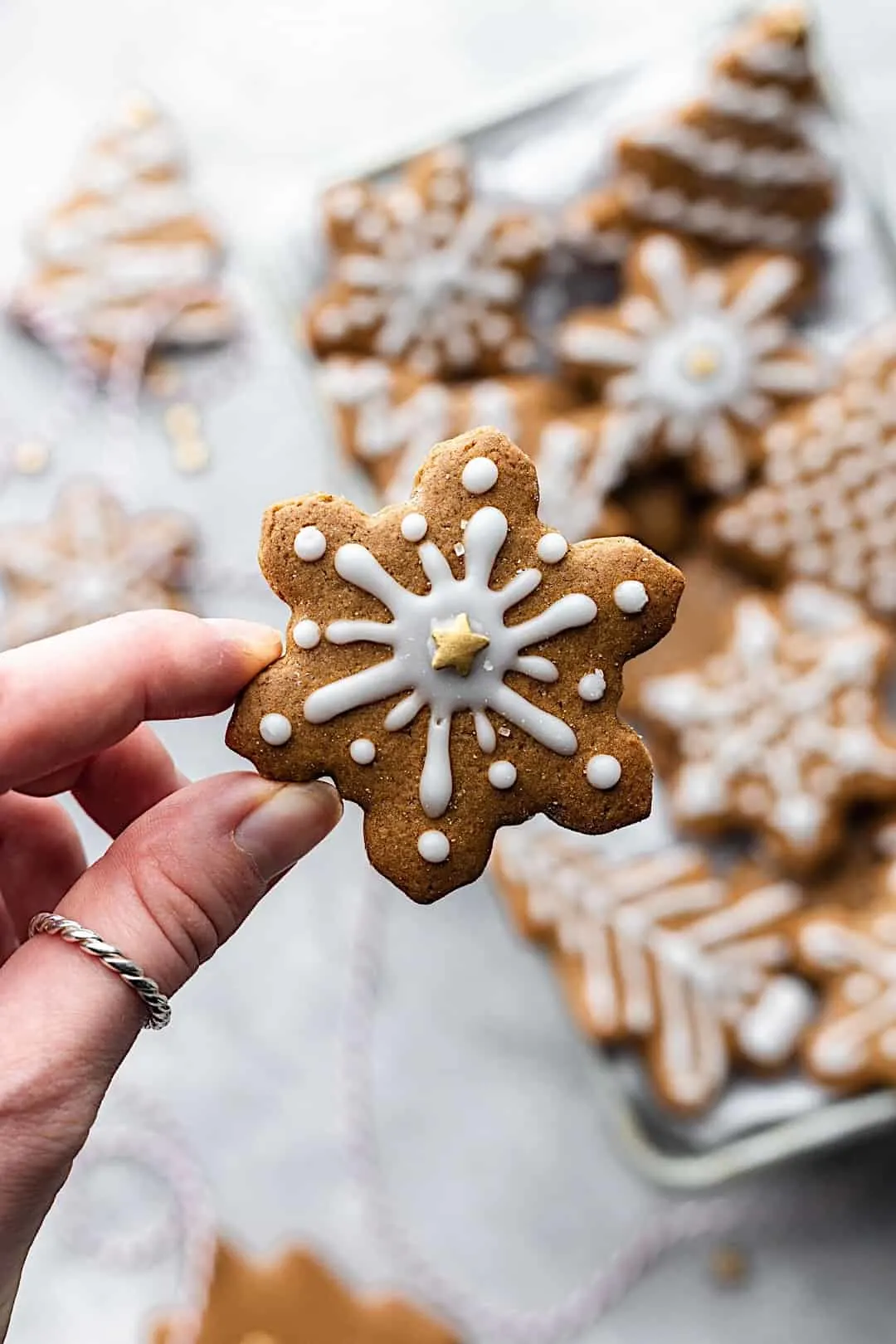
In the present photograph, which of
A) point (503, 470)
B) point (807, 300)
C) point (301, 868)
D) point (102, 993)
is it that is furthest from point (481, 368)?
point (102, 993)

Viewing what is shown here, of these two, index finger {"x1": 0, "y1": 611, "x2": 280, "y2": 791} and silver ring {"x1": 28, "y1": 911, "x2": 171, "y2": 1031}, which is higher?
index finger {"x1": 0, "y1": 611, "x2": 280, "y2": 791}

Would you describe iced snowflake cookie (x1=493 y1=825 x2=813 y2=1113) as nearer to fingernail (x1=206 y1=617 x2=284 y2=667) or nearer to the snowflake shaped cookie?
the snowflake shaped cookie

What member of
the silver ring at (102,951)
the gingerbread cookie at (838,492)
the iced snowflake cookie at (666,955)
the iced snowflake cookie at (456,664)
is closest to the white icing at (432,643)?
the iced snowflake cookie at (456,664)

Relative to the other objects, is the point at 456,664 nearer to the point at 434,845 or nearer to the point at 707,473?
the point at 434,845

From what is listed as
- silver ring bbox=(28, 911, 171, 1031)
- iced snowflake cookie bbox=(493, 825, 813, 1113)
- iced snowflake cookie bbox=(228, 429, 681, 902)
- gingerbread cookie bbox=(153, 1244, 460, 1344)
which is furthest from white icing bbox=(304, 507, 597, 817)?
gingerbread cookie bbox=(153, 1244, 460, 1344)

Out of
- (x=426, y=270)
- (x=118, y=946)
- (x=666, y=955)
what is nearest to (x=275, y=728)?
(x=118, y=946)

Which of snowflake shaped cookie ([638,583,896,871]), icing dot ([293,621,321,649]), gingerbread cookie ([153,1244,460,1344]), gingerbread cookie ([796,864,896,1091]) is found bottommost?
gingerbread cookie ([153,1244,460,1344])

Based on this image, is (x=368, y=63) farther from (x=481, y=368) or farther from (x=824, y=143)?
(x=824, y=143)

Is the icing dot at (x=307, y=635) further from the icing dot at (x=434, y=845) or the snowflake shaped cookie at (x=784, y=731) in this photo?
the snowflake shaped cookie at (x=784, y=731)
